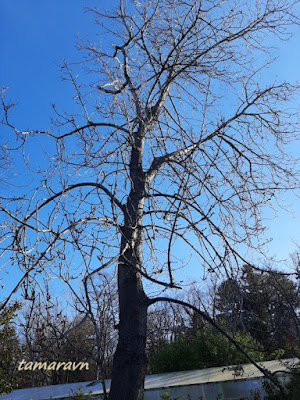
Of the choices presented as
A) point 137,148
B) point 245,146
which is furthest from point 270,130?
point 137,148

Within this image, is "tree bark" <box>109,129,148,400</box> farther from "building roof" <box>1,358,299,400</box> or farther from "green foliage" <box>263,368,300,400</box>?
"building roof" <box>1,358,299,400</box>

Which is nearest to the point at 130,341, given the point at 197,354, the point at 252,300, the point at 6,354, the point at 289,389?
the point at 252,300

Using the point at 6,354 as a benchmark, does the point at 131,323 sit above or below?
below

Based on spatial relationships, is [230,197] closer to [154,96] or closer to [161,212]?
[161,212]

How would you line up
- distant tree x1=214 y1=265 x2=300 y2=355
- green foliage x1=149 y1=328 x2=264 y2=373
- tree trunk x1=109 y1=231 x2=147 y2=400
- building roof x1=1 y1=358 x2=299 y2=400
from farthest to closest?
green foliage x1=149 y1=328 x2=264 y2=373 → building roof x1=1 y1=358 x2=299 y2=400 → distant tree x1=214 y1=265 x2=300 y2=355 → tree trunk x1=109 y1=231 x2=147 y2=400

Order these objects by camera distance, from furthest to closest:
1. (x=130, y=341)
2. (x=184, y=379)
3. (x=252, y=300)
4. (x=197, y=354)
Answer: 1. (x=197, y=354)
2. (x=184, y=379)
3. (x=252, y=300)
4. (x=130, y=341)

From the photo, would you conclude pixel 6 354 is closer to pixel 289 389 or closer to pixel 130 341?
pixel 130 341

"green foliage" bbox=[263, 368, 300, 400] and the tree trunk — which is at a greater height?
the tree trunk

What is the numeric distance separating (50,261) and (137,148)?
201cm

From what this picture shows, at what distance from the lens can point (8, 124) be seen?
421 centimetres

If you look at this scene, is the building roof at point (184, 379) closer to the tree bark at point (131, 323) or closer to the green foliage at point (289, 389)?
the green foliage at point (289, 389)

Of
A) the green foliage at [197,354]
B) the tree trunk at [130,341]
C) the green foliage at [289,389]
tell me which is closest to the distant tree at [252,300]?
the green foliage at [289,389]

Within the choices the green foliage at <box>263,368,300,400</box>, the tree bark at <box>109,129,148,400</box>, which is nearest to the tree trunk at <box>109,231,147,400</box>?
the tree bark at <box>109,129,148,400</box>

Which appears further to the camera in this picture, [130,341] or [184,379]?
[184,379]
